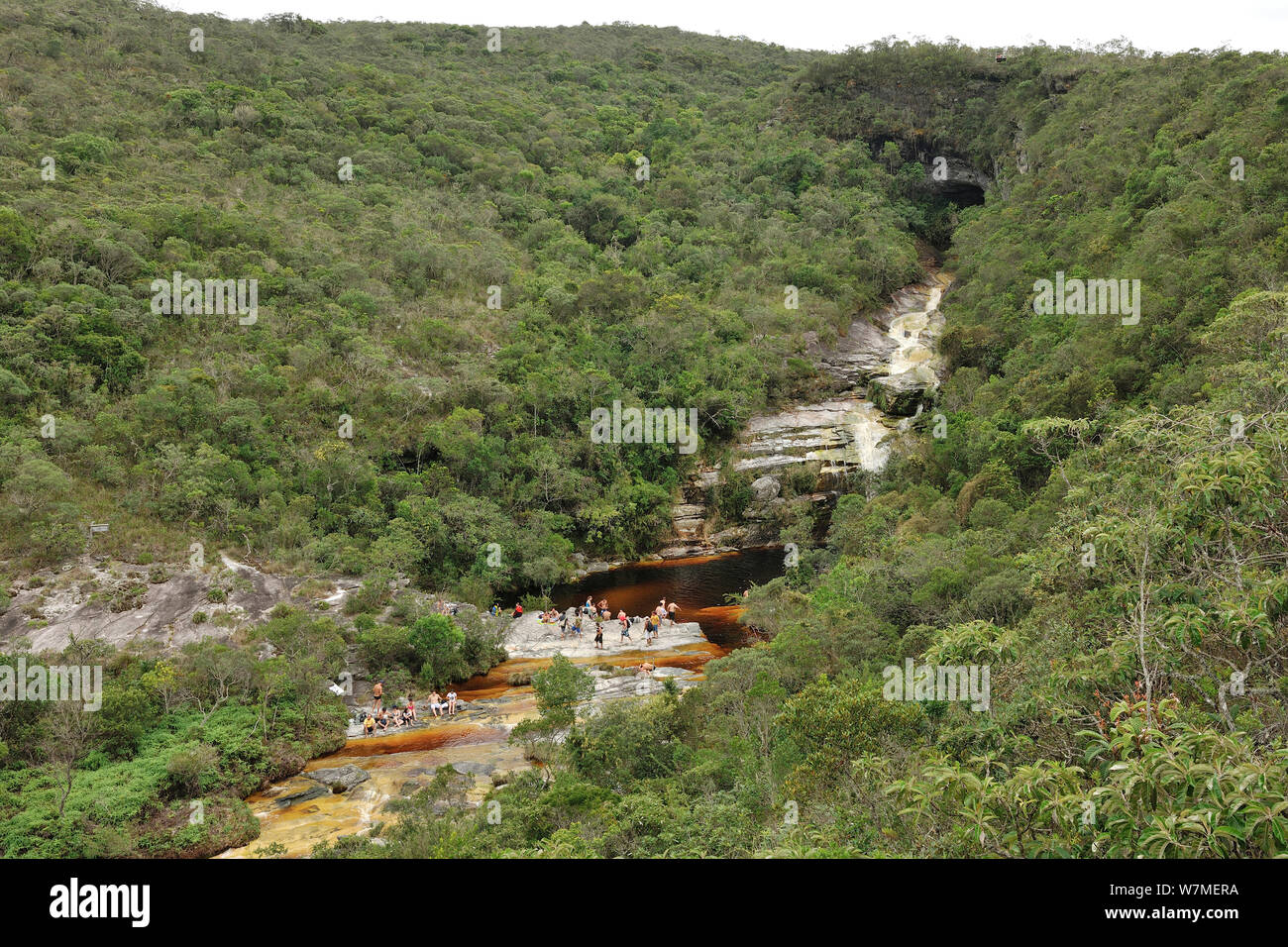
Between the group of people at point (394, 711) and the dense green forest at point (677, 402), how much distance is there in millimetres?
1005

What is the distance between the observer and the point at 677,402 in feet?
133

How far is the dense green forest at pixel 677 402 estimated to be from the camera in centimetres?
812

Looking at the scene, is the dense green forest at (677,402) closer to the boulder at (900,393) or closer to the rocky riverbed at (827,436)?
the rocky riverbed at (827,436)

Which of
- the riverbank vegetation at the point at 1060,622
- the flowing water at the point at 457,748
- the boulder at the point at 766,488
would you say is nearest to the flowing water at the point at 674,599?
the flowing water at the point at 457,748

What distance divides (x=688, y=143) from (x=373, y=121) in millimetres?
26687

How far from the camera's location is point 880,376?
4397 cm

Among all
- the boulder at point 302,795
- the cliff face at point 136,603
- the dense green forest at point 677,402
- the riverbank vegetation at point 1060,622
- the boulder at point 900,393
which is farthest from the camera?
the boulder at point 900,393

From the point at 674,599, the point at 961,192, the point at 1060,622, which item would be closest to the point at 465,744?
the point at 674,599

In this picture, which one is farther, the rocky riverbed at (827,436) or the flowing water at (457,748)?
the rocky riverbed at (827,436)

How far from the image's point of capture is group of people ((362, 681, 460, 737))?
20.7 m

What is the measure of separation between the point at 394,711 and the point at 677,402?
23.6 metres

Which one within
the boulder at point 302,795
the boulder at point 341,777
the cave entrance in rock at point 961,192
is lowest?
the boulder at point 302,795
